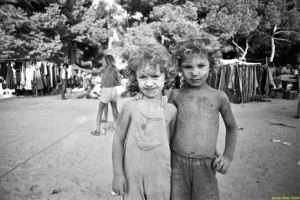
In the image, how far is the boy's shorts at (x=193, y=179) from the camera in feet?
4.50

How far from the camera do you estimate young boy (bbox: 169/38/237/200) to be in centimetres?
138

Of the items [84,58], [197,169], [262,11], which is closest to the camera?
[197,169]

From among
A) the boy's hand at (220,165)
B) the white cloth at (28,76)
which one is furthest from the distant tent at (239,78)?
the white cloth at (28,76)

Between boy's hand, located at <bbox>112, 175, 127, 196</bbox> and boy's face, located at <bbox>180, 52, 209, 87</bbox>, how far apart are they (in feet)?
2.42

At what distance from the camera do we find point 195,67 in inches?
54.3

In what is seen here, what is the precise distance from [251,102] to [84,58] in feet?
67.1

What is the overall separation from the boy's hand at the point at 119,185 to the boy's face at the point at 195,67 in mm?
736

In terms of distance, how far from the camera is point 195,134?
4.62 feet

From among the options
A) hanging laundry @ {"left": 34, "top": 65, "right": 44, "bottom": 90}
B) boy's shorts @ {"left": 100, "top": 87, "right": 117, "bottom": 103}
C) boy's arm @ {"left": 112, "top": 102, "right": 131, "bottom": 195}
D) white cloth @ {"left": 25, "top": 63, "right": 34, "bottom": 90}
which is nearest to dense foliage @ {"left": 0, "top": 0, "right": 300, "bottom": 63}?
white cloth @ {"left": 25, "top": 63, "right": 34, "bottom": 90}

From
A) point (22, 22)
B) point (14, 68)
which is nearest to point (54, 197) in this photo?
point (14, 68)

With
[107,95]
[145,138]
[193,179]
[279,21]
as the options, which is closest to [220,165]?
[193,179]

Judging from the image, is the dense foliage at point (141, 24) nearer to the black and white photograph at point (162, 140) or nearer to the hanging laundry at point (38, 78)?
the hanging laundry at point (38, 78)

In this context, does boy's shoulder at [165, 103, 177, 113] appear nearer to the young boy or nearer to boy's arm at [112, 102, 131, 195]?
the young boy

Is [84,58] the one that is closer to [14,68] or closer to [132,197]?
[14,68]
